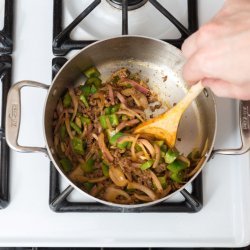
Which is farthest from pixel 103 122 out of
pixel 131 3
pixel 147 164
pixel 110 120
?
pixel 131 3

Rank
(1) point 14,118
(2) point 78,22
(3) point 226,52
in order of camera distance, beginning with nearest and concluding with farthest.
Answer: (3) point 226,52
(1) point 14,118
(2) point 78,22

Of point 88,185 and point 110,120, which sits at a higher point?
point 110,120

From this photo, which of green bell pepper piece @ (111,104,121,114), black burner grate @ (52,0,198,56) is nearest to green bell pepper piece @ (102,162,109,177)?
green bell pepper piece @ (111,104,121,114)

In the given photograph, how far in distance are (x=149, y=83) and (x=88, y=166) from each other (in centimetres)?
22

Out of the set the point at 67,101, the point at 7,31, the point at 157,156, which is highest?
the point at 7,31

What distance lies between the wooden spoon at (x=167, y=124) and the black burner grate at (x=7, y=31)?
290mm

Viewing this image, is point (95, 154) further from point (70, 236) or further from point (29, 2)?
point (29, 2)

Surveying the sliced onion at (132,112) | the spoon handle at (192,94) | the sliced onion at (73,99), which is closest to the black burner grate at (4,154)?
the sliced onion at (73,99)

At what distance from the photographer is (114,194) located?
0.88 metres

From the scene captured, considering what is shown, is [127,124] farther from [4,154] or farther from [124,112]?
[4,154]

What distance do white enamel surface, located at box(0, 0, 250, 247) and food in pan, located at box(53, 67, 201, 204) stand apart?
4 centimetres

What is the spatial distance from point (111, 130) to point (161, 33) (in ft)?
0.71

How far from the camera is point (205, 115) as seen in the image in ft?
3.07

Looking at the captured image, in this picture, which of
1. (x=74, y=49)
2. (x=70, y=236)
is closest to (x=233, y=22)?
(x=74, y=49)
